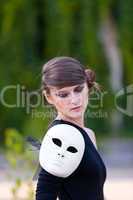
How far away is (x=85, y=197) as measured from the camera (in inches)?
90.4

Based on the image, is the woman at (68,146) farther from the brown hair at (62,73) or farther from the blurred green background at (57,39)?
the blurred green background at (57,39)

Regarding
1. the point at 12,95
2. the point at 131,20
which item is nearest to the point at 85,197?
the point at 12,95

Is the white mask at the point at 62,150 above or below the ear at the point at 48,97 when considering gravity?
below

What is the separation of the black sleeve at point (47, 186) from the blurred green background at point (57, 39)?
778cm

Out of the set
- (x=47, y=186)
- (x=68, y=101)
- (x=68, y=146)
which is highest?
(x=68, y=101)

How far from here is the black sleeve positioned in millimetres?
2223

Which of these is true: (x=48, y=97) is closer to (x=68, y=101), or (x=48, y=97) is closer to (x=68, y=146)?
(x=68, y=101)

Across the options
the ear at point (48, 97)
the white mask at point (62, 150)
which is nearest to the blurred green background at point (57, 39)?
the ear at point (48, 97)

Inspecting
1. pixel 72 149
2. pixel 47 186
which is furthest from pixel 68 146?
pixel 47 186

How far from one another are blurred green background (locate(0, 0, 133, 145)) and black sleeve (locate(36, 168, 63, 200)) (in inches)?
306

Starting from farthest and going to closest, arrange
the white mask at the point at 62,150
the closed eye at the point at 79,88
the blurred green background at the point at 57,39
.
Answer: the blurred green background at the point at 57,39 → the closed eye at the point at 79,88 → the white mask at the point at 62,150

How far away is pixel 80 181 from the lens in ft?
7.48

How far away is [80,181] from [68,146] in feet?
0.37

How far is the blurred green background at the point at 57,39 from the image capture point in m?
10.6
